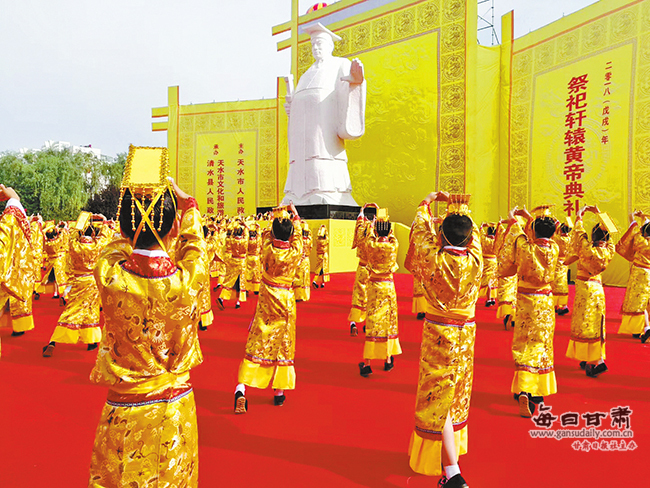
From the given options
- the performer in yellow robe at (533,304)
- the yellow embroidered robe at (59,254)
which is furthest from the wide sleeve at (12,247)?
the yellow embroidered robe at (59,254)

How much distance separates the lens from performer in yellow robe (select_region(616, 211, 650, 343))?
5.04 metres

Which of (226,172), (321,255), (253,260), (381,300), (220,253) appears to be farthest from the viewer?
(226,172)

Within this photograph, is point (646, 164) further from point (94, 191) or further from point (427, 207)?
point (94, 191)

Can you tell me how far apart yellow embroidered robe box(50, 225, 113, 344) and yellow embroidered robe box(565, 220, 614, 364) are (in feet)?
15.3

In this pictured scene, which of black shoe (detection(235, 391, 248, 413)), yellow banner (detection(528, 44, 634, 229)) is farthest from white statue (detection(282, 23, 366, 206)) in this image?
black shoe (detection(235, 391, 248, 413))

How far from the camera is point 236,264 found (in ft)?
22.9

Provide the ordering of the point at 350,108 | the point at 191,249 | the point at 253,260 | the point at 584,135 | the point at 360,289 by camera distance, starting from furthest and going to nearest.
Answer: the point at 350,108, the point at 584,135, the point at 253,260, the point at 360,289, the point at 191,249

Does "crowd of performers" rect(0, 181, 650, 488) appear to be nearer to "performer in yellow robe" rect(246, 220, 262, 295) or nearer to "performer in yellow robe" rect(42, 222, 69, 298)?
"performer in yellow robe" rect(246, 220, 262, 295)

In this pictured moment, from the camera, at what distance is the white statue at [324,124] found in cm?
1066

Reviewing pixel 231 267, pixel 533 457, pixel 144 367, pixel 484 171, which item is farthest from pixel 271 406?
pixel 484 171

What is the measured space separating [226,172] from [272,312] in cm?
1443

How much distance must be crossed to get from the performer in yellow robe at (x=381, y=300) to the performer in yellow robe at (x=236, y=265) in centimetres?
330

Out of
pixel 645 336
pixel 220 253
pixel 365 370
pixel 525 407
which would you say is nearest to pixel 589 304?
pixel 525 407

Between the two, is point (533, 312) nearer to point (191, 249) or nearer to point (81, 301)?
point (191, 249)
